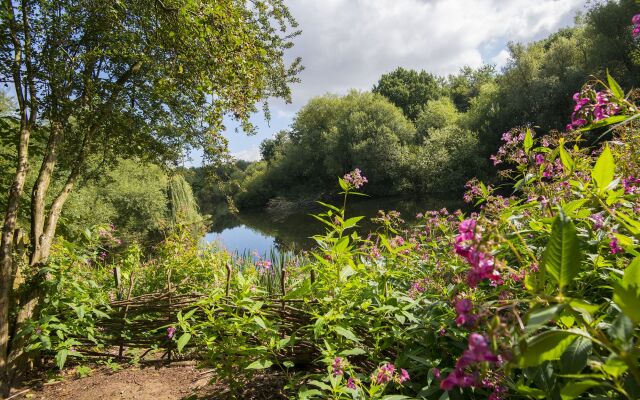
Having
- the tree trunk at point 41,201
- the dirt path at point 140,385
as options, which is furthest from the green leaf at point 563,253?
the tree trunk at point 41,201

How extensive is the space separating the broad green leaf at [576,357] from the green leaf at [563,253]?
0.27 meters

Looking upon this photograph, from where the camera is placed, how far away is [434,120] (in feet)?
120

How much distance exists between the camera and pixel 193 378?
10.2ft

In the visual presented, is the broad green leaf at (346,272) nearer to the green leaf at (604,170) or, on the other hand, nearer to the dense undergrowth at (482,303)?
the dense undergrowth at (482,303)

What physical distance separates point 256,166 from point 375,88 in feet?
67.2

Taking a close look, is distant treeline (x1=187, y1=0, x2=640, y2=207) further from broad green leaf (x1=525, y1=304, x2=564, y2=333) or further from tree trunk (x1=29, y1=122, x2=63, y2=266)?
broad green leaf (x1=525, y1=304, x2=564, y2=333)

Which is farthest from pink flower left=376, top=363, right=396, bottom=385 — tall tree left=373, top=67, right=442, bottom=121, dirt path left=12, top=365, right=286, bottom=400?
tall tree left=373, top=67, right=442, bottom=121

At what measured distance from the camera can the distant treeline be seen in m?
22.2

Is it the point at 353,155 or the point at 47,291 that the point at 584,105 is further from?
the point at 353,155

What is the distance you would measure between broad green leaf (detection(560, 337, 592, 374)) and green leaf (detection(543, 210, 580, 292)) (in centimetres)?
27

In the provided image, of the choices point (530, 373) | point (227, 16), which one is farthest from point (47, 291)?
point (530, 373)

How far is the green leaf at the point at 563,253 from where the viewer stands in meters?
0.70

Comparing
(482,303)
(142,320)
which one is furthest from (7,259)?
(482,303)

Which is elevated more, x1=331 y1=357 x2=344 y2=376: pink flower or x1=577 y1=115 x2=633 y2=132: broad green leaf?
x1=577 y1=115 x2=633 y2=132: broad green leaf
